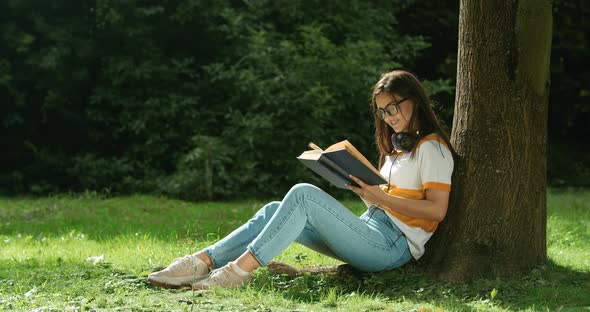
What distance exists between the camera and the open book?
14.5ft

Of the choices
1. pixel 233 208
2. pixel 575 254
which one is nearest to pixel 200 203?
pixel 233 208

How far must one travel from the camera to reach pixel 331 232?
462 centimetres

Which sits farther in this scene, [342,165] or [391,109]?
[391,109]

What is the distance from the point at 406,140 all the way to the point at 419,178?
25 centimetres

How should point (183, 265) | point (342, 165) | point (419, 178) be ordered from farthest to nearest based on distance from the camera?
point (183, 265) < point (419, 178) < point (342, 165)

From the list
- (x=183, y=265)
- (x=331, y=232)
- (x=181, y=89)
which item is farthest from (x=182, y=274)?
(x=181, y=89)

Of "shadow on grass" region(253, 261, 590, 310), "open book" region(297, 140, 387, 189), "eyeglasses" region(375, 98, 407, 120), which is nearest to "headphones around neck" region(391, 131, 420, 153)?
"eyeglasses" region(375, 98, 407, 120)

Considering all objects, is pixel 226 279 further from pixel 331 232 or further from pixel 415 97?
pixel 415 97

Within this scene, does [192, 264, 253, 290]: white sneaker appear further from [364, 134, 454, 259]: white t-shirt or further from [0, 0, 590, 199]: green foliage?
[0, 0, 590, 199]: green foliage

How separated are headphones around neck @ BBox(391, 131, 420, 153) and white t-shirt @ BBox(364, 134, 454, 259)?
0.16 feet

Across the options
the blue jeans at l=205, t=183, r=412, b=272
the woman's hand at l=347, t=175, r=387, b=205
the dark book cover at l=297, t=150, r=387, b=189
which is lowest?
the blue jeans at l=205, t=183, r=412, b=272

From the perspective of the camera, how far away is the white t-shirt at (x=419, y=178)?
4.63m

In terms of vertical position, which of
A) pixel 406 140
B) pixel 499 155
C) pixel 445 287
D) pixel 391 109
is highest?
pixel 391 109

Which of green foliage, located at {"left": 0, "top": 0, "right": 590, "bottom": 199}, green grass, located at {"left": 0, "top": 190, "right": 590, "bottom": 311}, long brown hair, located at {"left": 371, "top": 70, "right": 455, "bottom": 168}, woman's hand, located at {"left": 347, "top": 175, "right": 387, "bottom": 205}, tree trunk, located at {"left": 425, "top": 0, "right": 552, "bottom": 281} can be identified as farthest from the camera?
green foliage, located at {"left": 0, "top": 0, "right": 590, "bottom": 199}
